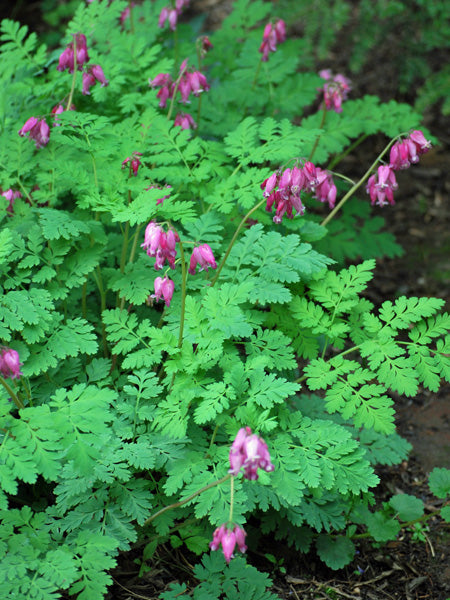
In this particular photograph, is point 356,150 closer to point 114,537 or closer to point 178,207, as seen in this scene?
point 178,207

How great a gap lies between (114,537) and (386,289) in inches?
119

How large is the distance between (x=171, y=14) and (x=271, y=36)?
0.62 metres

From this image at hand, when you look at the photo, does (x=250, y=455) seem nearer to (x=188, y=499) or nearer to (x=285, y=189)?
(x=188, y=499)

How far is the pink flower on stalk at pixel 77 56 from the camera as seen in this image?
321 cm

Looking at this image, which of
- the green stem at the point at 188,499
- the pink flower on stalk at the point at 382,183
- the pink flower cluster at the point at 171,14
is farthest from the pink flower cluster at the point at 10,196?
the pink flower on stalk at the point at 382,183

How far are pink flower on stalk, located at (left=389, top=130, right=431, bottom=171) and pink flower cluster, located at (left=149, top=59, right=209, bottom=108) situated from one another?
3.48 feet

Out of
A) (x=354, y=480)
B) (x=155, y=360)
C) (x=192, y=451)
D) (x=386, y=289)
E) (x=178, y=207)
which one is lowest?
(x=386, y=289)

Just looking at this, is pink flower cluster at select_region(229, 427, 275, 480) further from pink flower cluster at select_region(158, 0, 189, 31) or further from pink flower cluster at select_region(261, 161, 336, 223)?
pink flower cluster at select_region(158, 0, 189, 31)

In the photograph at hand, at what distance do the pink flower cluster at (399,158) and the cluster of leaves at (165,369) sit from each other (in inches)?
16.6

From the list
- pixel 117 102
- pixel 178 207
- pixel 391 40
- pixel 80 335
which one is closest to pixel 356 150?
pixel 391 40

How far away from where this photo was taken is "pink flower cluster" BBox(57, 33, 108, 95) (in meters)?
3.21

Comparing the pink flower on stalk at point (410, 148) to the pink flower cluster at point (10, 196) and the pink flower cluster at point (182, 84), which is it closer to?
the pink flower cluster at point (182, 84)

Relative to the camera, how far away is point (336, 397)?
8.60 ft

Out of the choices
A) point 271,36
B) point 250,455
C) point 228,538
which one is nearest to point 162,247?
point 250,455
